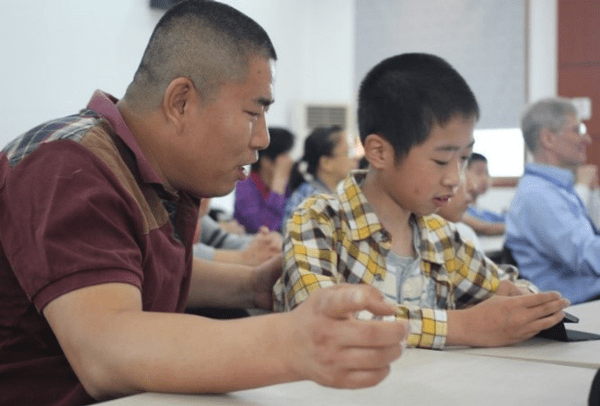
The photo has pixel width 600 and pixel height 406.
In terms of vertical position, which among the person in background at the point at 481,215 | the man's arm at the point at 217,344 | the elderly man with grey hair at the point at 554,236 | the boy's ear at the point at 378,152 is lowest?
the person in background at the point at 481,215

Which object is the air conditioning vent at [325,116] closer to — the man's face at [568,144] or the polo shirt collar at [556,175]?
the man's face at [568,144]

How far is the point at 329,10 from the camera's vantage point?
7.59m

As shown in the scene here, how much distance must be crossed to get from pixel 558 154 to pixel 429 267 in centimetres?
209

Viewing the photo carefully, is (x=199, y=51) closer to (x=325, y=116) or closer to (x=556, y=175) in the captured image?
(x=556, y=175)

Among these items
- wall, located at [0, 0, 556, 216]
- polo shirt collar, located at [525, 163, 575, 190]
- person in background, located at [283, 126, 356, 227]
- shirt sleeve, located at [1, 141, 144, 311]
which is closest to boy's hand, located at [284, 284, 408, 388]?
shirt sleeve, located at [1, 141, 144, 311]

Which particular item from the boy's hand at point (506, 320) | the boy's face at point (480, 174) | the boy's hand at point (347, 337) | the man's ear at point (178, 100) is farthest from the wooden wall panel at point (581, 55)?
the boy's hand at point (347, 337)

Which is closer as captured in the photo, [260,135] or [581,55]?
[260,135]

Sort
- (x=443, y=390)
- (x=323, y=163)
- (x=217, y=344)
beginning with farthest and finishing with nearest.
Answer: (x=323, y=163) < (x=443, y=390) < (x=217, y=344)

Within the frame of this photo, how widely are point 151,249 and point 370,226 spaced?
0.57 meters

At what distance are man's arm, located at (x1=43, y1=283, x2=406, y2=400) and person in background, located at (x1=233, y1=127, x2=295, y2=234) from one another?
381 cm

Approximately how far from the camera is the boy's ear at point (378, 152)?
1.64 metres

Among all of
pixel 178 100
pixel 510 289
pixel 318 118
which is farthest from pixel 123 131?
pixel 318 118

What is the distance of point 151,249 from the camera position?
3.54 ft

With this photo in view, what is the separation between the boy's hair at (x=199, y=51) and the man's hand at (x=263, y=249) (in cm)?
94
